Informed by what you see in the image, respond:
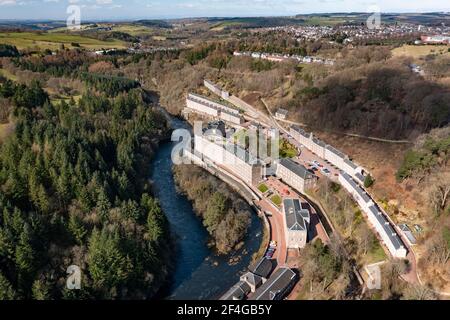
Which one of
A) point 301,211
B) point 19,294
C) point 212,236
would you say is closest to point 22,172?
point 19,294

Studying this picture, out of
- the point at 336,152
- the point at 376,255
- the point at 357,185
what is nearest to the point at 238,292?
the point at 376,255

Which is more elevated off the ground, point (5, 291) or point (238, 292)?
point (5, 291)

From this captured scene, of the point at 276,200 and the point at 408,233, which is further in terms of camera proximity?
the point at 276,200

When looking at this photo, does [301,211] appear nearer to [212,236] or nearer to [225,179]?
[212,236]

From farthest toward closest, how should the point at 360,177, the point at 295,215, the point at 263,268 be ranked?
the point at 360,177 → the point at 295,215 → the point at 263,268

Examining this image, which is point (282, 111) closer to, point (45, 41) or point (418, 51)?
point (418, 51)

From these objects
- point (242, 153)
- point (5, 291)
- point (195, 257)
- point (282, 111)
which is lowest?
point (195, 257)

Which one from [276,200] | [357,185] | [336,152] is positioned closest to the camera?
[357,185]

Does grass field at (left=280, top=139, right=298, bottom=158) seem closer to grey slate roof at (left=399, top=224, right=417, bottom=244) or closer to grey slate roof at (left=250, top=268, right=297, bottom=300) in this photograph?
grey slate roof at (left=399, top=224, right=417, bottom=244)
